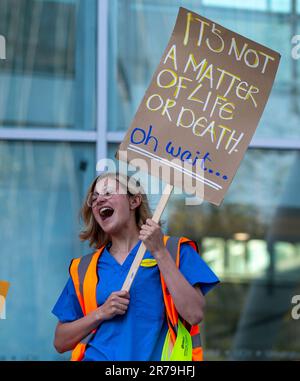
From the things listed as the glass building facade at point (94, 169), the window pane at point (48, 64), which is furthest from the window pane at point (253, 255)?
the window pane at point (48, 64)

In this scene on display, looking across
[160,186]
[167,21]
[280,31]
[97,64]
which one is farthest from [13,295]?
[280,31]

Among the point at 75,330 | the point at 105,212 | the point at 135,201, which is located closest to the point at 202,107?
the point at 135,201

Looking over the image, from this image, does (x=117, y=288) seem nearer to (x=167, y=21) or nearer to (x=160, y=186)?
(x=160, y=186)

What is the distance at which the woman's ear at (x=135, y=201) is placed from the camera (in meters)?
3.83

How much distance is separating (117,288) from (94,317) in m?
0.13

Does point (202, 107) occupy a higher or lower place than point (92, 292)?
higher

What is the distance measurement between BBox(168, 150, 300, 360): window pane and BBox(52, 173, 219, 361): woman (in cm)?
190

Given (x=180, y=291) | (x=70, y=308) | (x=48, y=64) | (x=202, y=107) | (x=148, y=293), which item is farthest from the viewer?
(x=48, y=64)

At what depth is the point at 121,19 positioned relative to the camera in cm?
583

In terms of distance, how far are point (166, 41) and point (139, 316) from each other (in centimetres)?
259

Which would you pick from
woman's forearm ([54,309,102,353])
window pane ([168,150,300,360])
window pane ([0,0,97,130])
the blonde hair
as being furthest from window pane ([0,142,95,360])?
woman's forearm ([54,309,102,353])

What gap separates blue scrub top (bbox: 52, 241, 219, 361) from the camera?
11.8ft

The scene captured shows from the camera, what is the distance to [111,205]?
3.78m

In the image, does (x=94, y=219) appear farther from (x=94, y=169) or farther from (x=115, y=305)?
(x=94, y=169)
